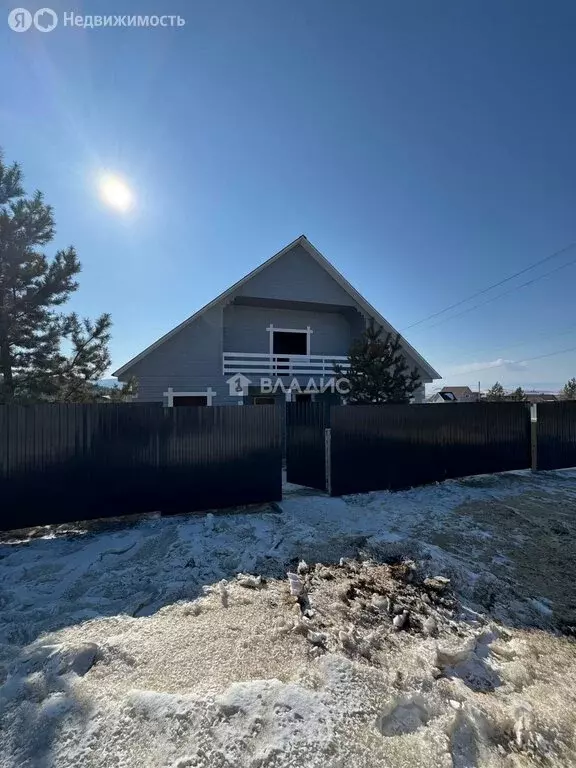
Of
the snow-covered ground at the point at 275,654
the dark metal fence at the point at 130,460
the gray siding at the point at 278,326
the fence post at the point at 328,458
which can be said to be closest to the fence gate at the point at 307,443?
the fence post at the point at 328,458

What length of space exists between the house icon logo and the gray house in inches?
1.3

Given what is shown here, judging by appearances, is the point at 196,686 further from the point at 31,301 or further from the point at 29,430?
the point at 31,301

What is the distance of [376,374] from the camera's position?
35.4 feet

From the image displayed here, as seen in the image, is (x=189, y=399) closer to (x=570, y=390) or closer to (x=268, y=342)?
(x=268, y=342)

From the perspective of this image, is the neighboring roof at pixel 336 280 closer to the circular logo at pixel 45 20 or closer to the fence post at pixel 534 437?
the fence post at pixel 534 437

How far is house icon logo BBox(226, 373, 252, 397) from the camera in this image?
12273 millimetres

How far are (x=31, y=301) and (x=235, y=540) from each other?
6.69 meters

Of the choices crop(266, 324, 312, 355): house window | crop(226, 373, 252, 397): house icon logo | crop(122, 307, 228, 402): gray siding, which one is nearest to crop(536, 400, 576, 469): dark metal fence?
crop(266, 324, 312, 355): house window

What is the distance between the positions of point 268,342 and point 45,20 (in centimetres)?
905

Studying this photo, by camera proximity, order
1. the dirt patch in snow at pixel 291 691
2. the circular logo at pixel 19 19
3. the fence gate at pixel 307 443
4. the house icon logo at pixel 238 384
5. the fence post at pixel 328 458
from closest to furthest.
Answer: the dirt patch in snow at pixel 291 691
the circular logo at pixel 19 19
the fence post at pixel 328 458
the fence gate at pixel 307 443
the house icon logo at pixel 238 384

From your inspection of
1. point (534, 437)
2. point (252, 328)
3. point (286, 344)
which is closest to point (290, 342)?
point (286, 344)

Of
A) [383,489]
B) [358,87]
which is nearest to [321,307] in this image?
[358,87]

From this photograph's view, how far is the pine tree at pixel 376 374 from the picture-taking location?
35.5ft

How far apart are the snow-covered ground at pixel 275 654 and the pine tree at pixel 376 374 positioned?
19.8ft
